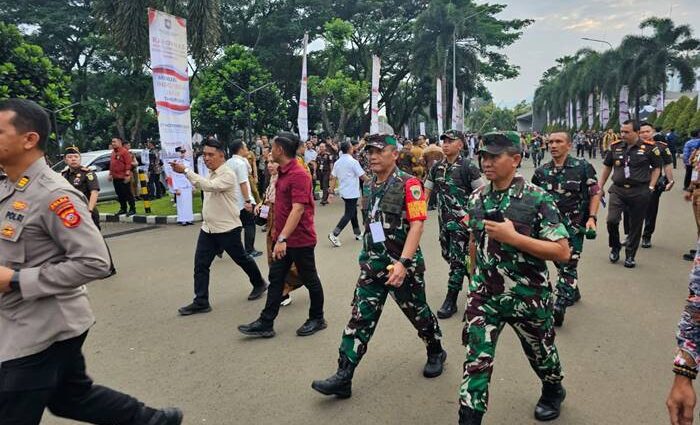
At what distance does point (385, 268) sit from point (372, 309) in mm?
285

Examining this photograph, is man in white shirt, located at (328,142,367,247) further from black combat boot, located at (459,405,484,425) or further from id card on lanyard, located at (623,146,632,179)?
black combat boot, located at (459,405,484,425)

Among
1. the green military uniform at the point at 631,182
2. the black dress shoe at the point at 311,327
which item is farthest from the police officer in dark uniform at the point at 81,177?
the green military uniform at the point at 631,182

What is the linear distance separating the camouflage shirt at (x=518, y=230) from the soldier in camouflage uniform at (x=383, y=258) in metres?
0.57

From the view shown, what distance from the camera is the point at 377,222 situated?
11.4 ft

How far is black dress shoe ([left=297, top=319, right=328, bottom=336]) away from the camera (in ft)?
14.8

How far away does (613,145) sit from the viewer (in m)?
6.65

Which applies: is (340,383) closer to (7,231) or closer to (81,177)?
(7,231)

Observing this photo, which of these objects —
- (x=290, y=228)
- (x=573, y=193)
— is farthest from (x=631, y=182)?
(x=290, y=228)

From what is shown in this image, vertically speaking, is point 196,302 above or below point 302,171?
below

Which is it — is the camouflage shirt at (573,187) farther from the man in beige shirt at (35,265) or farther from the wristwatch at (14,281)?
the wristwatch at (14,281)

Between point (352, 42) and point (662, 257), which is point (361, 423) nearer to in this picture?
point (662, 257)

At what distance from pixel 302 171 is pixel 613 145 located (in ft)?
14.8

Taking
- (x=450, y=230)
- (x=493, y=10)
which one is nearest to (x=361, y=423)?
(x=450, y=230)

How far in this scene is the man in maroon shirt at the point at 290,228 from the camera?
430 centimetres
